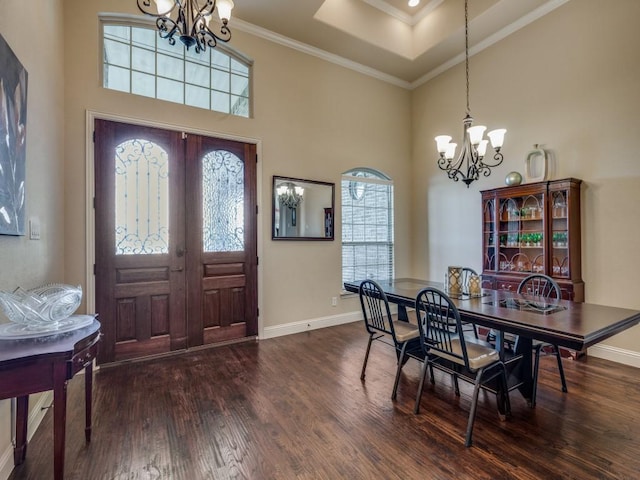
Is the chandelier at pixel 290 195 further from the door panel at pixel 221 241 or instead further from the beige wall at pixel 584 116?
the beige wall at pixel 584 116

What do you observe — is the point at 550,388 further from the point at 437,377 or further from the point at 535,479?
the point at 535,479

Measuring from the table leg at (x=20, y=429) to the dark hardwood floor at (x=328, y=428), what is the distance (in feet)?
0.20

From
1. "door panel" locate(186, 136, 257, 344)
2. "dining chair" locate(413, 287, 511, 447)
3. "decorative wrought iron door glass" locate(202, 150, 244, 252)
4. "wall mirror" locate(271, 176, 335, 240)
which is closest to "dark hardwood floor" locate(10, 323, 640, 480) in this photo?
"dining chair" locate(413, 287, 511, 447)

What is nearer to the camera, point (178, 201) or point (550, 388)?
point (550, 388)

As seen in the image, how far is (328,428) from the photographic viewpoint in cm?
214

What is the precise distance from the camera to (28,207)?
211 centimetres

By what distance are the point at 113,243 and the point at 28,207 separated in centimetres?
111

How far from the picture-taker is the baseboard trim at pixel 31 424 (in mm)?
1660

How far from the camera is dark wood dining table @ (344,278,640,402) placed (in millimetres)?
1719

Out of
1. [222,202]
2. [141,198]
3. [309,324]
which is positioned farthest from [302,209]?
[141,198]

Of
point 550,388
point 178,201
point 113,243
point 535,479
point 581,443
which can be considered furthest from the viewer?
point 178,201

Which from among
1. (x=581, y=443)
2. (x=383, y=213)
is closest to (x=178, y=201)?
(x=383, y=213)

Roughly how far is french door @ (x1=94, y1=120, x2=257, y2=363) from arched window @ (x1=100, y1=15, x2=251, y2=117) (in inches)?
19.8

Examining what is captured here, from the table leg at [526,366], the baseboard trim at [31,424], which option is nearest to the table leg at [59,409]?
the baseboard trim at [31,424]
